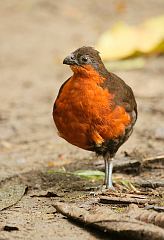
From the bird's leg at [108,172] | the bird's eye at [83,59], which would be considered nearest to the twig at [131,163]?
the bird's leg at [108,172]

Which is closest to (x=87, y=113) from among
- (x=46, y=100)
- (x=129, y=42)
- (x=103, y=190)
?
(x=103, y=190)

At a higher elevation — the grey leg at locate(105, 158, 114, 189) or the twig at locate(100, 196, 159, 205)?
the grey leg at locate(105, 158, 114, 189)

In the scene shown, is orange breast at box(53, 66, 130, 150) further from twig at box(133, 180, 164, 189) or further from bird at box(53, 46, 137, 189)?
twig at box(133, 180, 164, 189)

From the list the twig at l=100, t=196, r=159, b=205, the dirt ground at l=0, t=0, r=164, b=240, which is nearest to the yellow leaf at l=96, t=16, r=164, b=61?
the dirt ground at l=0, t=0, r=164, b=240

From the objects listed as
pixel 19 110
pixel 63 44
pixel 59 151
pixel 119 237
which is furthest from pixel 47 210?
pixel 63 44

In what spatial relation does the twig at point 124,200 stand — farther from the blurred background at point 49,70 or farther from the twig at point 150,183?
the blurred background at point 49,70

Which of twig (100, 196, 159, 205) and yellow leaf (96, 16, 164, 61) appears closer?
twig (100, 196, 159, 205)
